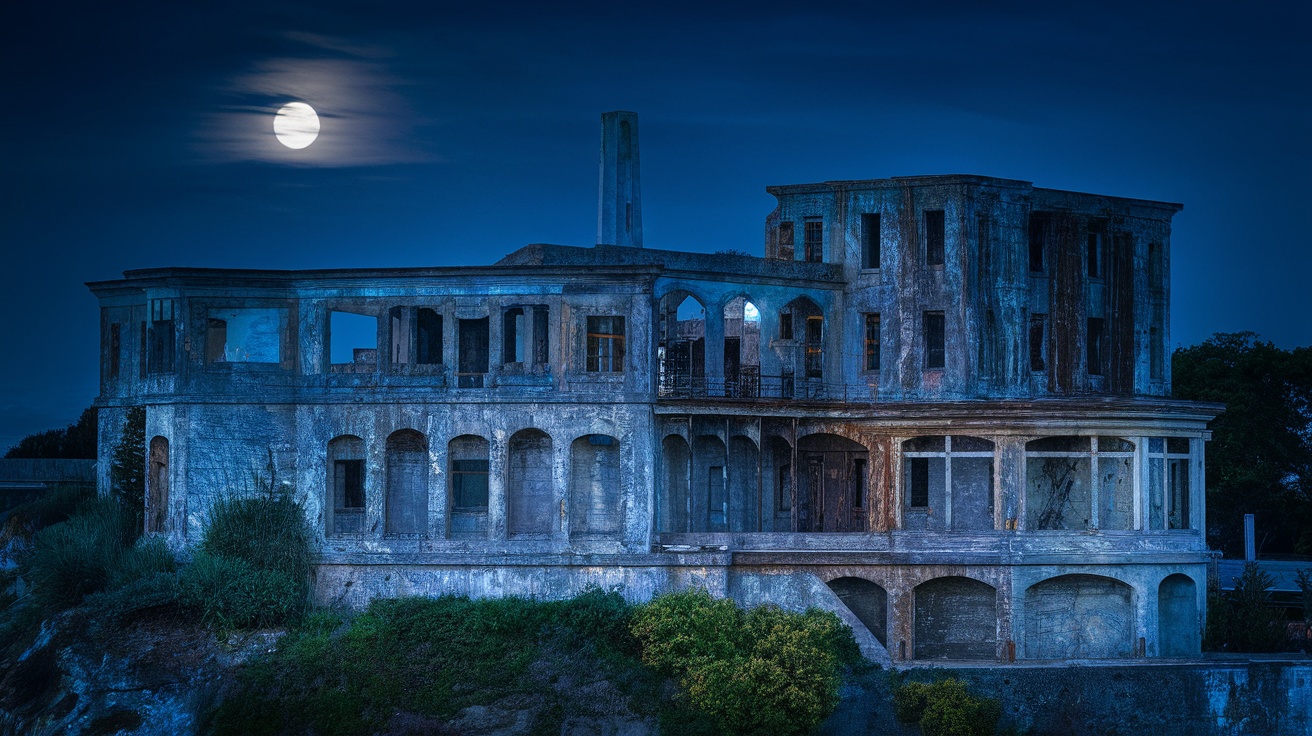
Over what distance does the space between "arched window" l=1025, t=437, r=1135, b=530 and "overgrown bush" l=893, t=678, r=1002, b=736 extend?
8.24 m

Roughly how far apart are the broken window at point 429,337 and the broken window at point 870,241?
40.5 feet

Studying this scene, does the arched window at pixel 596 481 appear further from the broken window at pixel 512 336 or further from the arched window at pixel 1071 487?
the arched window at pixel 1071 487

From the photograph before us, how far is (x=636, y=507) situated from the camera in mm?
38812

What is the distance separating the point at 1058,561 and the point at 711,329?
10975 mm

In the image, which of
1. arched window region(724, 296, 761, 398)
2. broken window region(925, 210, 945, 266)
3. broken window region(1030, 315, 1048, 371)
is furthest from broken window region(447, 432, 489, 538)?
broken window region(1030, 315, 1048, 371)

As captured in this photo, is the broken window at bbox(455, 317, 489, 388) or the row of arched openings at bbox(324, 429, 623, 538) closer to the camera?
the row of arched openings at bbox(324, 429, 623, 538)

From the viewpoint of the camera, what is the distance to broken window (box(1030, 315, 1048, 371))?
45.4 m

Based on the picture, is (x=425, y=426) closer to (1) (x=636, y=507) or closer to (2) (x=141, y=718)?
(1) (x=636, y=507)

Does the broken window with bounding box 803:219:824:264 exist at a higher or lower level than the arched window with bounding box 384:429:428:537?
higher

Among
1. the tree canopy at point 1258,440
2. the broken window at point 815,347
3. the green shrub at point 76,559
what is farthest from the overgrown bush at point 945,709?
the tree canopy at point 1258,440

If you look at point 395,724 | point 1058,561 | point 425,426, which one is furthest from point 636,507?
point 1058,561

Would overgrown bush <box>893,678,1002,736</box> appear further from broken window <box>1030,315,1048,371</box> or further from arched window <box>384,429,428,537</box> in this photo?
arched window <box>384,429,428,537</box>

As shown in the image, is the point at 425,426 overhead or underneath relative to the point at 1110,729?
overhead

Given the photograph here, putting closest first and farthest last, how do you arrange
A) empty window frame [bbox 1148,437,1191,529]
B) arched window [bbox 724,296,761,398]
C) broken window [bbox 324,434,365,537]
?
1. broken window [bbox 324,434,365,537]
2. empty window frame [bbox 1148,437,1191,529]
3. arched window [bbox 724,296,761,398]
